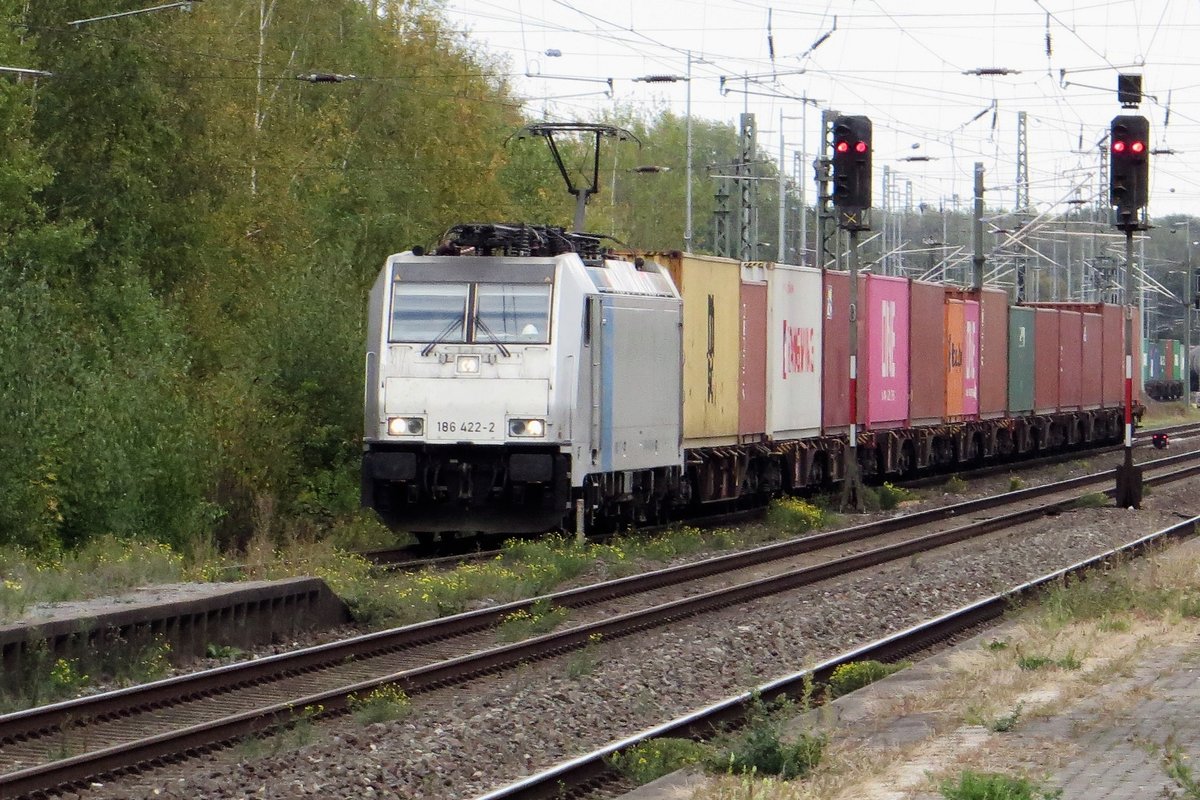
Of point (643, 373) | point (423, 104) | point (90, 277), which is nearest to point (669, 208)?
point (423, 104)

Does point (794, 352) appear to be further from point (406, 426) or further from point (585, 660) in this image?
point (585, 660)

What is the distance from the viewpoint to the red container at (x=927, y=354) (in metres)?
30.9

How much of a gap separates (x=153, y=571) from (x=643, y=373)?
287 inches

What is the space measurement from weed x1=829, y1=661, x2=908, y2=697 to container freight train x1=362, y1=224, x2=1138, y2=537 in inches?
275

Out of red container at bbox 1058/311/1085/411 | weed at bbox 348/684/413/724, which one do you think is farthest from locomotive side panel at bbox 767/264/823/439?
weed at bbox 348/684/413/724

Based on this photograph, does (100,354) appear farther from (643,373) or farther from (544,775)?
(544,775)

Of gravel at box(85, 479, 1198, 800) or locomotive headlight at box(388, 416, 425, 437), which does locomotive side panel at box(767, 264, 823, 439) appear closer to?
gravel at box(85, 479, 1198, 800)

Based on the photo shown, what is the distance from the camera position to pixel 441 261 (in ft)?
63.0

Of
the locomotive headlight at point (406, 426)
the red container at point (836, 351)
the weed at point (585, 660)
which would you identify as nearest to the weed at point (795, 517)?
the red container at point (836, 351)

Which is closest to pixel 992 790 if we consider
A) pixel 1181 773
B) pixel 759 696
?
pixel 1181 773

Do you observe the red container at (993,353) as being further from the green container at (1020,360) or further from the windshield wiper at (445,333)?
the windshield wiper at (445,333)

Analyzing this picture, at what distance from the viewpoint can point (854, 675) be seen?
11.7 meters

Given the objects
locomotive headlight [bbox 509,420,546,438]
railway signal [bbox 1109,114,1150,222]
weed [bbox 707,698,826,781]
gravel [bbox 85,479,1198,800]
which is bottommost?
gravel [bbox 85,479,1198,800]

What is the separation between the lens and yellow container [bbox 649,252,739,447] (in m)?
22.4
